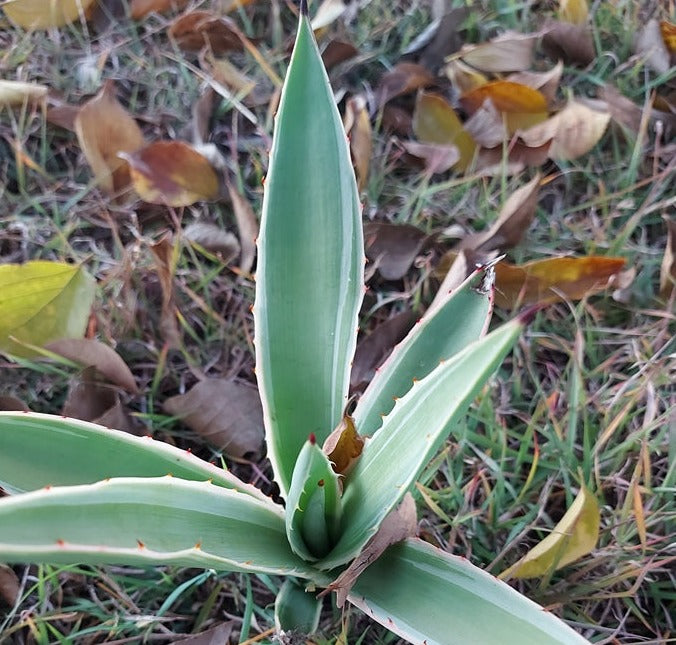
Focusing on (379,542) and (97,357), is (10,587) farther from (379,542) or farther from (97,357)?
(379,542)

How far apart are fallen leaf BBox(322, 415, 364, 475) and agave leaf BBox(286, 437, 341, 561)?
0.8 inches

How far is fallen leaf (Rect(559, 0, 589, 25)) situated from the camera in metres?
1.17

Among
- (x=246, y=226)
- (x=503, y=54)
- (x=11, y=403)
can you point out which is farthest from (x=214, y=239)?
(x=503, y=54)

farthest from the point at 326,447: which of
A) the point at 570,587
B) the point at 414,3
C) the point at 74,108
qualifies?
the point at 414,3

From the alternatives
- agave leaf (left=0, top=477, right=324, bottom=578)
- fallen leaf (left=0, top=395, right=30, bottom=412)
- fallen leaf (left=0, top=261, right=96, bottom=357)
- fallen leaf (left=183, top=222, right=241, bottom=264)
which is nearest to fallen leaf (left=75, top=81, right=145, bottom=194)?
fallen leaf (left=183, top=222, right=241, bottom=264)

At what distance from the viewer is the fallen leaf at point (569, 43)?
115 cm

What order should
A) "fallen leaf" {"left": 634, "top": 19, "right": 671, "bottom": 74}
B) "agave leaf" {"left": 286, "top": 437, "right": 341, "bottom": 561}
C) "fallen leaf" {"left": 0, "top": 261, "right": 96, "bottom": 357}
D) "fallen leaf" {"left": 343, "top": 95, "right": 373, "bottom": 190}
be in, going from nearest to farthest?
"agave leaf" {"left": 286, "top": 437, "right": 341, "bottom": 561} → "fallen leaf" {"left": 0, "top": 261, "right": 96, "bottom": 357} → "fallen leaf" {"left": 343, "top": 95, "right": 373, "bottom": 190} → "fallen leaf" {"left": 634, "top": 19, "right": 671, "bottom": 74}

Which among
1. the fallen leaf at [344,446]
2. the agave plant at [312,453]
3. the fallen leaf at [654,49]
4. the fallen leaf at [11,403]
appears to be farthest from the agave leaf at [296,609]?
the fallen leaf at [654,49]

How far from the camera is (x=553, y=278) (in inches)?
34.8

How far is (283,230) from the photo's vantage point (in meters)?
Answer: 0.61

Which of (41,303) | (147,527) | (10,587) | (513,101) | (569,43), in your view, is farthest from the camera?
(569,43)

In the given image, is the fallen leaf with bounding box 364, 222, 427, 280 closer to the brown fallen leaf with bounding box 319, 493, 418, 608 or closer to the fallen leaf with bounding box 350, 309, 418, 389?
the fallen leaf with bounding box 350, 309, 418, 389

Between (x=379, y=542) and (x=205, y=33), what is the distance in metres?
0.91

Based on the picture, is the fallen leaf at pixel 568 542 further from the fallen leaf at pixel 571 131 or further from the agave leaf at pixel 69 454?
the fallen leaf at pixel 571 131
